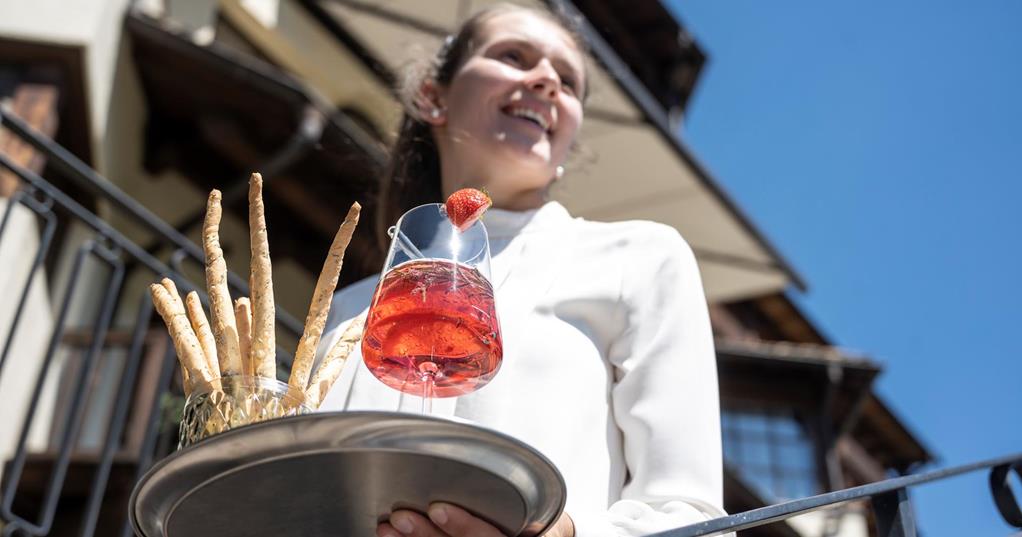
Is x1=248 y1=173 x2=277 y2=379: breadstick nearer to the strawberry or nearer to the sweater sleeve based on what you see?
the strawberry

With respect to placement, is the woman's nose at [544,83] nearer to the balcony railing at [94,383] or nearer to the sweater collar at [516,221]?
the sweater collar at [516,221]

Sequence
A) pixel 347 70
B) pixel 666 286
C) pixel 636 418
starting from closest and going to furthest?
1. pixel 636 418
2. pixel 666 286
3. pixel 347 70

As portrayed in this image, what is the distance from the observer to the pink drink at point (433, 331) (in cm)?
136

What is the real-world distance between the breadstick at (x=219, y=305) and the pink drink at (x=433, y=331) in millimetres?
161

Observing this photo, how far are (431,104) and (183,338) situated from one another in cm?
108

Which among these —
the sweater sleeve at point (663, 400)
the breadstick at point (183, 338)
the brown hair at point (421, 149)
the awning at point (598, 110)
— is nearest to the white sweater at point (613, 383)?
the sweater sleeve at point (663, 400)

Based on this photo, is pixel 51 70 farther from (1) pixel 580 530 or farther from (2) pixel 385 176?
(1) pixel 580 530

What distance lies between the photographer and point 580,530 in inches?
52.4

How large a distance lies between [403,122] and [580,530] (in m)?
1.41

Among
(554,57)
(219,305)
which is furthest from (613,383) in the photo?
(554,57)

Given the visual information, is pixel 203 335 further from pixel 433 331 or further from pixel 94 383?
pixel 94 383

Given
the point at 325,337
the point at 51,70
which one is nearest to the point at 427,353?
the point at 325,337

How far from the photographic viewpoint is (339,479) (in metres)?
1.21

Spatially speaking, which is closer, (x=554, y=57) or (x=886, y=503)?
(x=886, y=503)
